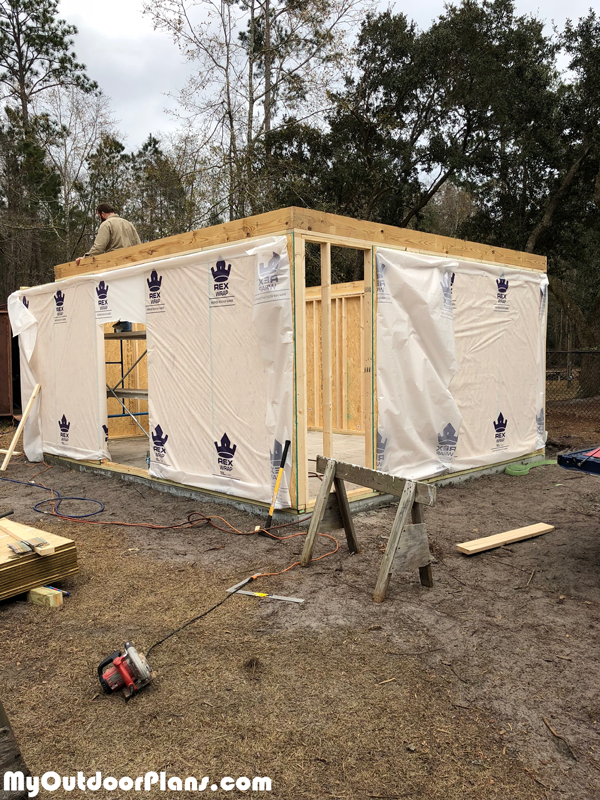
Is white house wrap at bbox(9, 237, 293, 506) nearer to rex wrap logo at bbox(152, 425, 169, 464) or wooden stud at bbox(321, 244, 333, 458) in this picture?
rex wrap logo at bbox(152, 425, 169, 464)

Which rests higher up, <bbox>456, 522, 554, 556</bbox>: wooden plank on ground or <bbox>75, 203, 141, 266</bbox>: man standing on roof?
<bbox>75, 203, 141, 266</bbox>: man standing on roof

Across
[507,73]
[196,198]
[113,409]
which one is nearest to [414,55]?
[507,73]

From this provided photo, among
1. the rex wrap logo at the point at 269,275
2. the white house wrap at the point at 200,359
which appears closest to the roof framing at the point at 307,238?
the white house wrap at the point at 200,359

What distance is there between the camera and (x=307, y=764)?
2.10 meters

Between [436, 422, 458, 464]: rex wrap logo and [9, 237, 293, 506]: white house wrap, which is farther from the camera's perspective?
[436, 422, 458, 464]: rex wrap logo

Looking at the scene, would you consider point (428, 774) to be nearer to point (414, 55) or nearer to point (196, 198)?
point (196, 198)

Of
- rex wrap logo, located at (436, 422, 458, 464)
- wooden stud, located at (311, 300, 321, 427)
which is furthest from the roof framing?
wooden stud, located at (311, 300, 321, 427)

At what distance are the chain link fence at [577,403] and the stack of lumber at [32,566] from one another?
314 inches

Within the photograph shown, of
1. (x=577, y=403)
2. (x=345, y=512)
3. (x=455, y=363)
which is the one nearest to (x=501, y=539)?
(x=345, y=512)

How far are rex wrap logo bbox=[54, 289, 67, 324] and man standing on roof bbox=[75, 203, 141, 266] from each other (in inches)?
22.3

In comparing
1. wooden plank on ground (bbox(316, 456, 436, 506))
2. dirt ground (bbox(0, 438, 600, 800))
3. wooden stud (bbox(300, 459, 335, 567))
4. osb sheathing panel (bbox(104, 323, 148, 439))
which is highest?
osb sheathing panel (bbox(104, 323, 148, 439))

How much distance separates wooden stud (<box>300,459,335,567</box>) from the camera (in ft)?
13.2

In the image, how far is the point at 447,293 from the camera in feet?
20.3

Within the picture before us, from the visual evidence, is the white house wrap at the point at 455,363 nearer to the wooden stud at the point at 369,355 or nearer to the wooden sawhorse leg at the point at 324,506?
the wooden stud at the point at 369,355
